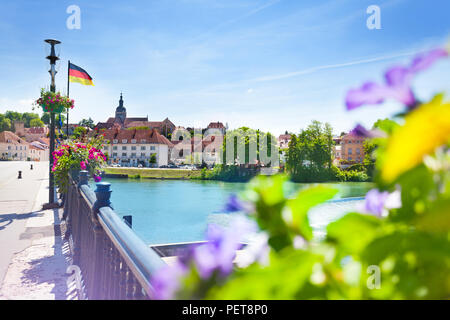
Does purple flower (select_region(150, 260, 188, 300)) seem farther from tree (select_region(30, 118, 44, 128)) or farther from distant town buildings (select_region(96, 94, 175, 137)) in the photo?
tree (select_region(30, 118, 44, 128))

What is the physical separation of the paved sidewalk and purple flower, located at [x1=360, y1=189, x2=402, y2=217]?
4.31m

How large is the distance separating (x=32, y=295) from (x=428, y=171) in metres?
4.83

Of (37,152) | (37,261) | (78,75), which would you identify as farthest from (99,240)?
(37,152)

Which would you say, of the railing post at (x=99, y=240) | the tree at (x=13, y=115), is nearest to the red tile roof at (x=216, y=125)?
the tree at (x=13, y=115)

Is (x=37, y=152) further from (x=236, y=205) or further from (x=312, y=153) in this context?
(x=236, y=205)

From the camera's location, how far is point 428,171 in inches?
13.2

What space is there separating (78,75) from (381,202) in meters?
14.5

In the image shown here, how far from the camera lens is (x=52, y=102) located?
1055cm

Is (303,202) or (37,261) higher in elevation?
(303,202)

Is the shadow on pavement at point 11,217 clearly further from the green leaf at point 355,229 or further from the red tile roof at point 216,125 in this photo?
the red tile roof at point 216,125

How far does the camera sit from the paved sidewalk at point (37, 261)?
14.3 ft

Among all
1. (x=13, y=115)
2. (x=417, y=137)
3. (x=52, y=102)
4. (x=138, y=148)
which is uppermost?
(x=13, y=115)

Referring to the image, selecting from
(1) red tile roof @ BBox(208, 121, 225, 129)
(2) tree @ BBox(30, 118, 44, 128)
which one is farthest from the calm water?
(2) tree @ BBox(30, 118, 44, 128)
